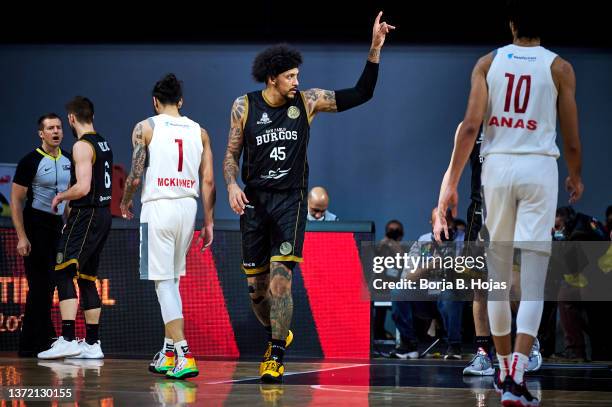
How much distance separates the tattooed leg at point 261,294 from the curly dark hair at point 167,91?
56.2 inches

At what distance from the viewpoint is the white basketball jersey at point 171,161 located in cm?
692

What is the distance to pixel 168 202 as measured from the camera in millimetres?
6914

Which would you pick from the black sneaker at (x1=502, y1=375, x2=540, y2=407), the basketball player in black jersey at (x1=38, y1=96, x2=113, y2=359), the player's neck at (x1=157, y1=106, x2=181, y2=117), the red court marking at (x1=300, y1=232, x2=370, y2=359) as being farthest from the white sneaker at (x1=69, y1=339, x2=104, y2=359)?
the black sneaker at (x1=502, y1=375, x2=540, y2=407)

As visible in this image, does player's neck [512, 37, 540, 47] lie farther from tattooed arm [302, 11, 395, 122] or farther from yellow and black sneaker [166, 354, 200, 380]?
yellow and black sneaker [166, 354, 200, 380]

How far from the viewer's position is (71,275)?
873 centimetres

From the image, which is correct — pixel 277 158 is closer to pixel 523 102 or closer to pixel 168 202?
pixel 168 202

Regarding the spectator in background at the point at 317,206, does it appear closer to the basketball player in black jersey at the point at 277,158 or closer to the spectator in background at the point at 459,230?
the spectator in background at the point at 459,230

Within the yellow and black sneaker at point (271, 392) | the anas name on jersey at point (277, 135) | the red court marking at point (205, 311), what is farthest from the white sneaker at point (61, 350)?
the anas name on jersey at point (277, 135)

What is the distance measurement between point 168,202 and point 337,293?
335cm

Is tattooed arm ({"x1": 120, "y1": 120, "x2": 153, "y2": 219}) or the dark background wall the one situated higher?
the dark background wall

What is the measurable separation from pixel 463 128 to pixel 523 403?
1467mm

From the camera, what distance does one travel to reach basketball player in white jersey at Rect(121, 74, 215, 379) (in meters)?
6.88

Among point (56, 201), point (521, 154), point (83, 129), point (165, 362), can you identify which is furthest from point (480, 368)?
point (83, 129)

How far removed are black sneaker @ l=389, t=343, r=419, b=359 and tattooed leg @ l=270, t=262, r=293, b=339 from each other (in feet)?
12.1
